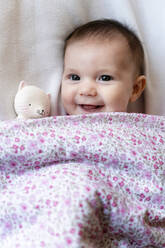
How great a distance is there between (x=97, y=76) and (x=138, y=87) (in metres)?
0.20

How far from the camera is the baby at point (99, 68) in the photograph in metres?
1.09

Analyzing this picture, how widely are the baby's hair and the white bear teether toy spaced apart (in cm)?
25

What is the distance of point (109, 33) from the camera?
1129 mm

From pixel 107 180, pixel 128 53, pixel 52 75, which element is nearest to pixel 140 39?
pixel 128 53

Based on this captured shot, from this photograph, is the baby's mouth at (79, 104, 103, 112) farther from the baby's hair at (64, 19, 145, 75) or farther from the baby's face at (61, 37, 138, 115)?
the baby's hair at (64, 19, 145, 75)

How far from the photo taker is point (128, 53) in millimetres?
1140

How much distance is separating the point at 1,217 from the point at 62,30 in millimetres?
712

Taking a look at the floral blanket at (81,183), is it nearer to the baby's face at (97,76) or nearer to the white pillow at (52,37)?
the baby's face at (97,76)

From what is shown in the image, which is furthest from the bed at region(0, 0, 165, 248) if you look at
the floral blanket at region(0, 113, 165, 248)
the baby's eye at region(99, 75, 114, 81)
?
the baby's eye at region(99, 75, 114, 81)

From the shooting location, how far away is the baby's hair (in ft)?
3.70

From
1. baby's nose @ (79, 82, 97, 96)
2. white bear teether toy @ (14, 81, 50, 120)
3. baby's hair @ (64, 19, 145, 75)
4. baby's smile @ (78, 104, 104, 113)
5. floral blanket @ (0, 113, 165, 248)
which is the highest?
baby's hair @ (64, 19, 145, 75)

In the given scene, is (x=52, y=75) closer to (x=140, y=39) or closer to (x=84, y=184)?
(x=140, y=39)

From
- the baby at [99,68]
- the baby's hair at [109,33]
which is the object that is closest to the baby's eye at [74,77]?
the baby at [99,68]

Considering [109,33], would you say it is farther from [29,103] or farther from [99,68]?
[29,103]
